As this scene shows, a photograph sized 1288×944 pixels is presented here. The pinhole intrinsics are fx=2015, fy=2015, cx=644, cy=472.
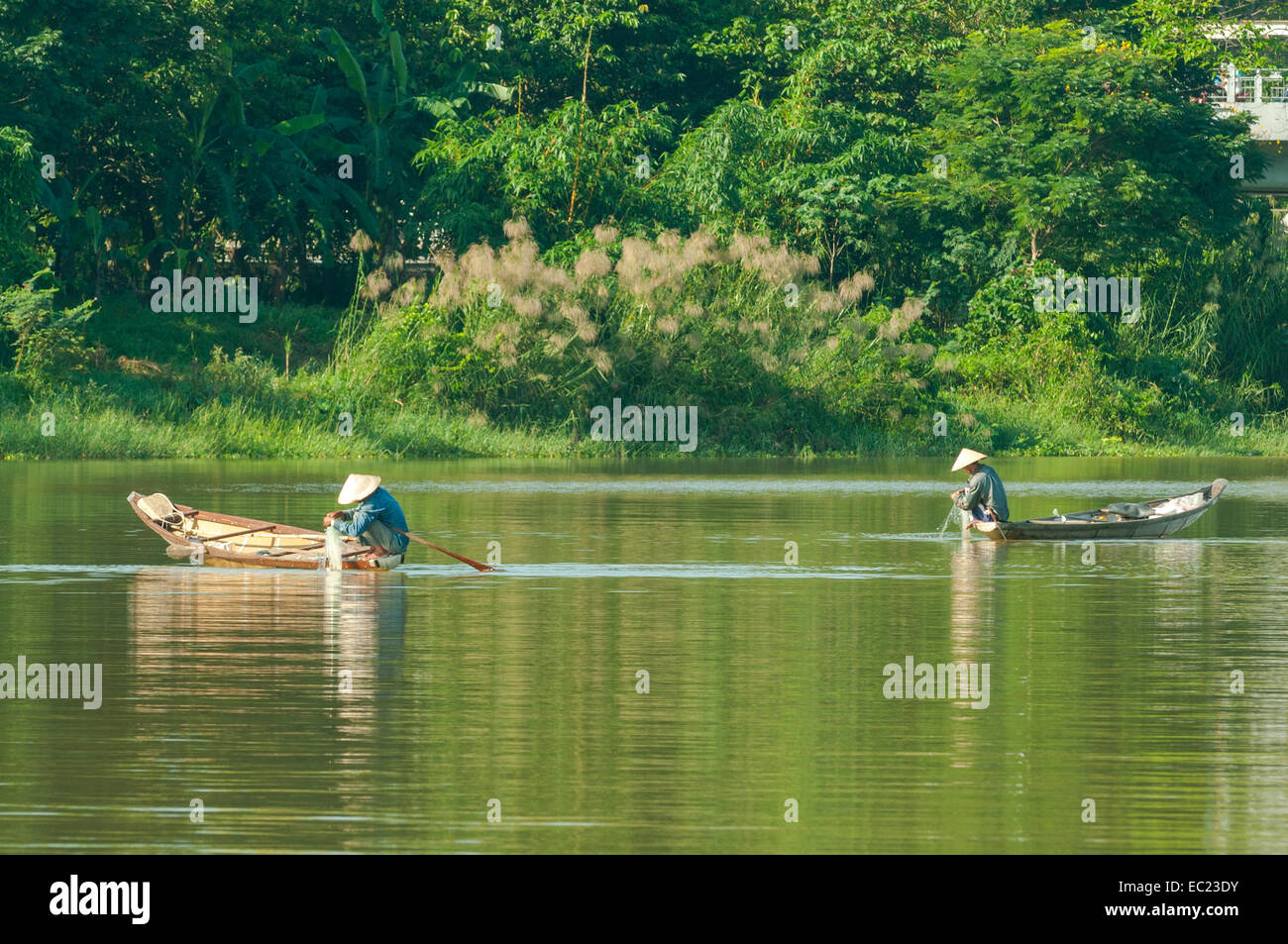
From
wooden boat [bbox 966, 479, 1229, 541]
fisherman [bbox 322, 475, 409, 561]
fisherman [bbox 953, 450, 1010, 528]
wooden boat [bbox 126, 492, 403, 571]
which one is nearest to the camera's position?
fisherman [bbox 322, 475, 409, 561]

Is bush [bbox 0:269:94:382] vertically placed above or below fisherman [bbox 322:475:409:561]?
above

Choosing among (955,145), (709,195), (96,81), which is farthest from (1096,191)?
(96,81)

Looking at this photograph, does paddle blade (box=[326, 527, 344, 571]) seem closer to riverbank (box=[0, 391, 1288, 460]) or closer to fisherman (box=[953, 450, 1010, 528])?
fisherman (box=[953, 450, 1010, 528])

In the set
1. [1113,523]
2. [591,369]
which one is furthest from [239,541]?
[591,369]

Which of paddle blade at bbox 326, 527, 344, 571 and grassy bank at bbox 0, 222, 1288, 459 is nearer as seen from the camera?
paddle blade at bbox 326, 527, 344, 571

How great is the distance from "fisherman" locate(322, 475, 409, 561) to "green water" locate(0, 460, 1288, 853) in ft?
1.28

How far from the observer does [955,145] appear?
55.7 metres

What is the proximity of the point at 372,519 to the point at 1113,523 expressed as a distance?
10.2 meters

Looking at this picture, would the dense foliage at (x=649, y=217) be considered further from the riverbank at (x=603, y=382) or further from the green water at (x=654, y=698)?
the green water at (x=654, y=698)

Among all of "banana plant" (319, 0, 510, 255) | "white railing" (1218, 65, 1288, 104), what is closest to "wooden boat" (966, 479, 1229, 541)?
"banana plant" (319, 0, 510, 255)

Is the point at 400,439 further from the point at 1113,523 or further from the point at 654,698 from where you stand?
the point at 654,698

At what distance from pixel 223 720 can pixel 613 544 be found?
1289cm

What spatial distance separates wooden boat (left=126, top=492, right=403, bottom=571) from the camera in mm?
21438
